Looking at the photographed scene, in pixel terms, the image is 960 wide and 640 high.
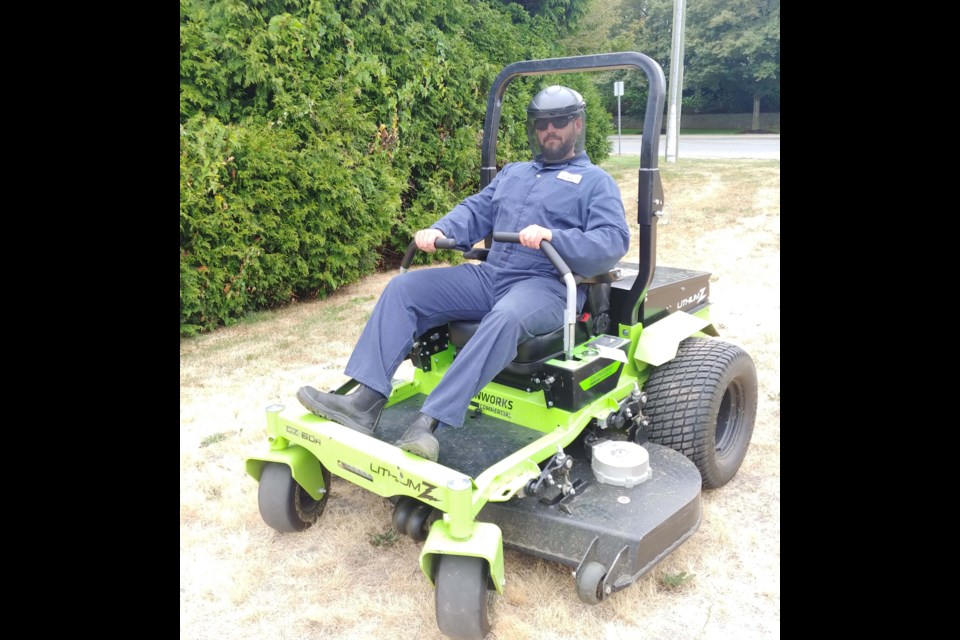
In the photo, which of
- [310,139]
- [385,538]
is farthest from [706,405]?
[310,139]

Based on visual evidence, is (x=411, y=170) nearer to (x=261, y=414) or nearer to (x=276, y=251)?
(x=276, y=251)

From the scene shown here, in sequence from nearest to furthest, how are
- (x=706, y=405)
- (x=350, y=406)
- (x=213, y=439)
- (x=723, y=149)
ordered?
(x=350, y=406) → (x=706, y=405) → (x=213, y=439) → (x=723, y=149)

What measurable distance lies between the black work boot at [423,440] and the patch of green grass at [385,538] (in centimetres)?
61

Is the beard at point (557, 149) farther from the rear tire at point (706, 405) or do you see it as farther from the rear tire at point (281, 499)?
the rear tire at point (281, 499)

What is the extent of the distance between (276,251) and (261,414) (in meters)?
2.41

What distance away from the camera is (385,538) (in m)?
3.19

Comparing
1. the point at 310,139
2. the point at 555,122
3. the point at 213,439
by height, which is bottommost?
the point at 213,439

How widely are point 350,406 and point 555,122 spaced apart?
1.57 meters

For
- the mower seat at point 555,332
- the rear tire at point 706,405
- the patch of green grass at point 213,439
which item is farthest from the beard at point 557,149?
the patch of green grass at point 213,439

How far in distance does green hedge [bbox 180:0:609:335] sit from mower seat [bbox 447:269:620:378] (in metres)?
3.22

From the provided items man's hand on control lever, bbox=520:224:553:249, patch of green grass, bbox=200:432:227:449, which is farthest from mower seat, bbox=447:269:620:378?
patch of green grass, bbox=200:432:227:449

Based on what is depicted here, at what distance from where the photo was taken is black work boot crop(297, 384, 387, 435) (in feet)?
9.70

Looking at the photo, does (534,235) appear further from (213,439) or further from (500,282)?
(213,439)

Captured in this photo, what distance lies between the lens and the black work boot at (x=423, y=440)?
270 centimetres
